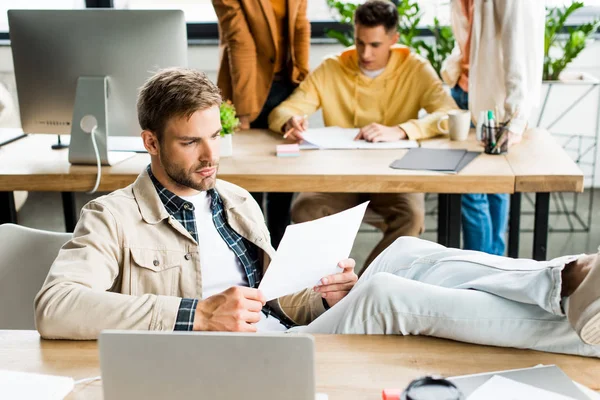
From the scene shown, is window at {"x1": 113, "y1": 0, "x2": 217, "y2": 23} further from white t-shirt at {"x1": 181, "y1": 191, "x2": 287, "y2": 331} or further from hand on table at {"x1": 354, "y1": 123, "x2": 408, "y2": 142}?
white t-shirt at {"x1": 181, "y1": 191, "x2": 287, "y2": 331}

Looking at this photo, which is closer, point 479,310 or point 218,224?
point 479,310

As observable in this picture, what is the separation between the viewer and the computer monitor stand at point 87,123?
240 cm

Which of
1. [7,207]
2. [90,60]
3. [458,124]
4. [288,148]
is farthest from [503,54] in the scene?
[7,207]

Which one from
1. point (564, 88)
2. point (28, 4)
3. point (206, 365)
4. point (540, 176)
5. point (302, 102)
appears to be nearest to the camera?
point (206, 365)

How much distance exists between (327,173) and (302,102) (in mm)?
772

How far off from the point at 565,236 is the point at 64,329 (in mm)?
3024

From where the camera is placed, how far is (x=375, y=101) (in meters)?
3.11

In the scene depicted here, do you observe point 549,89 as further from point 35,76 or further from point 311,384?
point 311,384

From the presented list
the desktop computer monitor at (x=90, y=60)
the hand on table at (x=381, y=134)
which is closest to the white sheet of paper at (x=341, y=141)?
the hand on table at (x=381, y=134)

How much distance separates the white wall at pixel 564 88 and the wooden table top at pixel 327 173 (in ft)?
5.26

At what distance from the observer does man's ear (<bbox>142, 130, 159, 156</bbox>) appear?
1.73 meters

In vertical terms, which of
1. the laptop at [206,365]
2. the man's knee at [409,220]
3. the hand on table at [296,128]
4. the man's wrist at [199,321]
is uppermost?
the laptop at [206,365]

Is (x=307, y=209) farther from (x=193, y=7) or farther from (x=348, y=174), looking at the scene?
(x=193, y=7)

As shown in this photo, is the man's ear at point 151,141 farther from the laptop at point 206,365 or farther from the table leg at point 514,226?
the table leg at point 514,226
